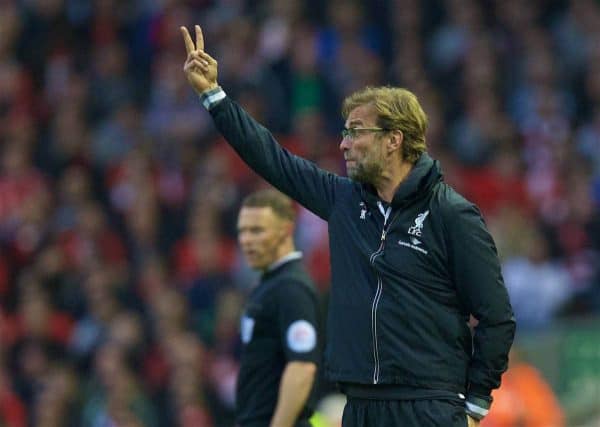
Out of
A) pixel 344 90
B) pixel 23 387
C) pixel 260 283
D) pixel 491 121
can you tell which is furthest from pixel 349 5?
pixel 260 283

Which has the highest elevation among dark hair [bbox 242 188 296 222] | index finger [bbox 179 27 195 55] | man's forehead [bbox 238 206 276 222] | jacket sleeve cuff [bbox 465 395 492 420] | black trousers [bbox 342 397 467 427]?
index finger [bbox 179 27 195 55]

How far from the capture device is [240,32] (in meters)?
14.5

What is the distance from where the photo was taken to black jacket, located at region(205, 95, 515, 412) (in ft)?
16.8

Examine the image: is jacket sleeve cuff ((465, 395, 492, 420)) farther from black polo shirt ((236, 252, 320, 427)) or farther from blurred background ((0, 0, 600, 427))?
blurred background ((0, 0, 600, 427))

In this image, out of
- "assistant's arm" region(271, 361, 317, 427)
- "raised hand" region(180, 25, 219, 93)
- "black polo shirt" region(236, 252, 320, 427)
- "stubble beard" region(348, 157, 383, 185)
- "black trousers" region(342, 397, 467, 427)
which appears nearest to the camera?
"black trousers" region(342, 397, 467, 427)

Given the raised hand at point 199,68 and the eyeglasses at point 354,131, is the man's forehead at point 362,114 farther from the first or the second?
the raised hand at point 199,68

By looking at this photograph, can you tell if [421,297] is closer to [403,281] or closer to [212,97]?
[403,281]

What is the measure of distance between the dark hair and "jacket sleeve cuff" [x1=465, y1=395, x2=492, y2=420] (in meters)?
1.89

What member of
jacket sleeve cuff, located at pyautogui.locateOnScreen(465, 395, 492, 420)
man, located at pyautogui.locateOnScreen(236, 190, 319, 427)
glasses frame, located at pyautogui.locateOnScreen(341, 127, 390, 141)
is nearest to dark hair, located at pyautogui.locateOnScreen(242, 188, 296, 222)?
man, located at pyautogui.locateOnScreen(236, 190, 319, 427)

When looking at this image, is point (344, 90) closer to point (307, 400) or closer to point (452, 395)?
point (307, 400)

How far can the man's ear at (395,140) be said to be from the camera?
17.5 ft

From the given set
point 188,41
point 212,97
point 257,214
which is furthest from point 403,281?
point 257,214

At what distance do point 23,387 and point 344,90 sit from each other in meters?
4.00

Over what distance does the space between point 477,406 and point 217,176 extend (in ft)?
26.4
